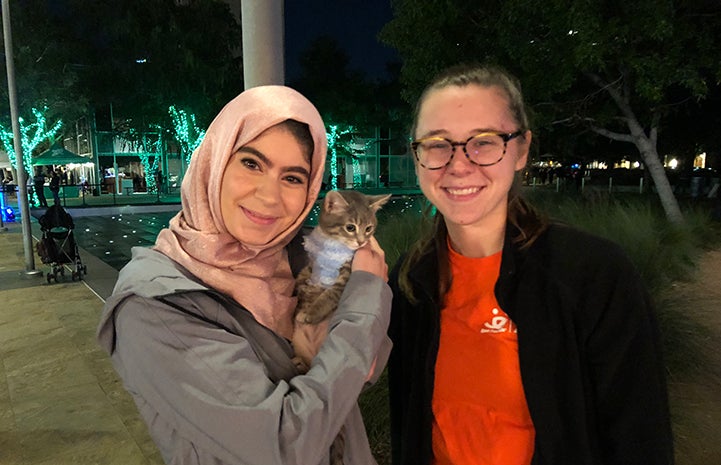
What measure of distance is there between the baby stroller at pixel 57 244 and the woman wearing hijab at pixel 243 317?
8.64 m

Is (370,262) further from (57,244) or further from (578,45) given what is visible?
(578,45)

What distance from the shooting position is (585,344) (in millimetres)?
1660

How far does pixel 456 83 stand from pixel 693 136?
2175cm

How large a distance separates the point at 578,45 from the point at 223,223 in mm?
9629

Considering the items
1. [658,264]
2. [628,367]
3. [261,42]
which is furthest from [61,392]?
[658,264]

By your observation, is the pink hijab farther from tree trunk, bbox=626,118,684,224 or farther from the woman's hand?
tree trunk, bbox=626,118,684,224

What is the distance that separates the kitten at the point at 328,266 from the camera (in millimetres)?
1639

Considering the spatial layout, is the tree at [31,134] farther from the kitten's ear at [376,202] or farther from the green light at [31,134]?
the kitten's ear at [376,202]

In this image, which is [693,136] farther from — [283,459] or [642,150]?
[283,459]

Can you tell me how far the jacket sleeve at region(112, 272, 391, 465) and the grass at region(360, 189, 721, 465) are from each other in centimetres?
132

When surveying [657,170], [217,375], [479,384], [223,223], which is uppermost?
[657,170]

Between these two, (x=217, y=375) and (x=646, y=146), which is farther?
(x=646, y=146)

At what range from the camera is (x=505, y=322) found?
1.78 meters

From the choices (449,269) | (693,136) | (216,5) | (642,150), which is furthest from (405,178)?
(449,269)
